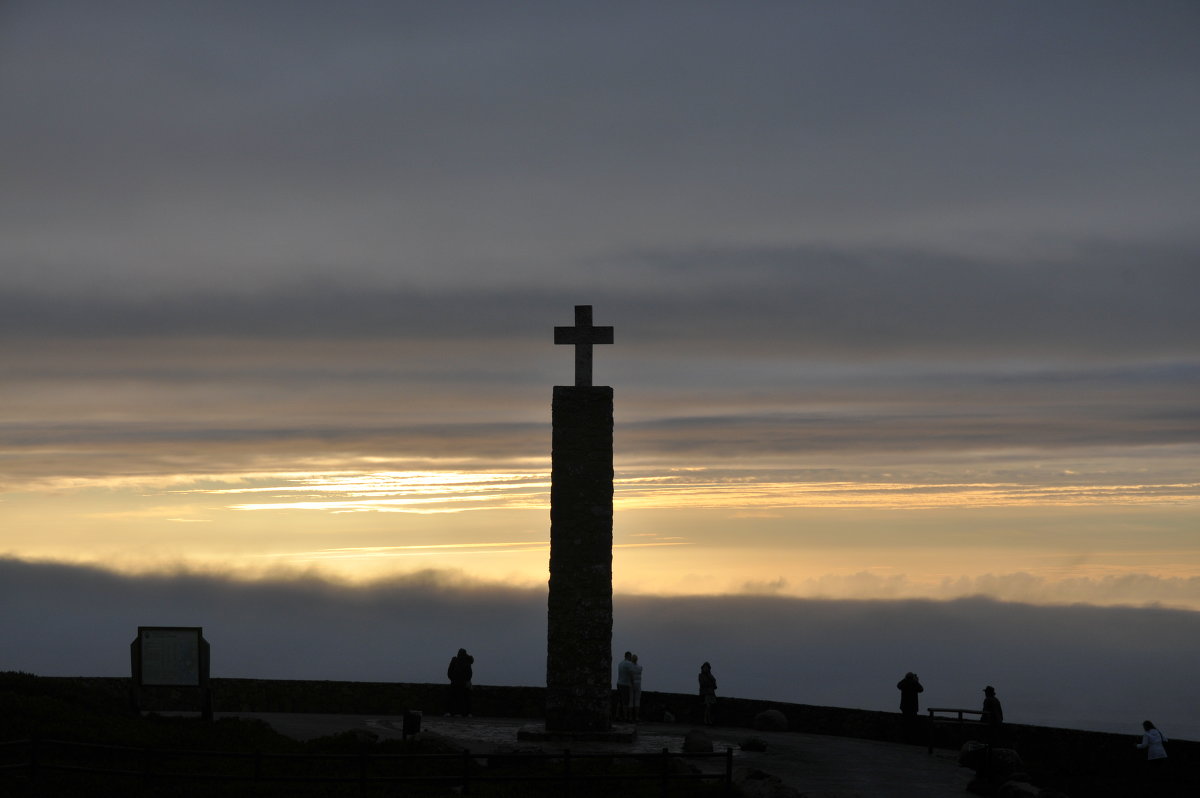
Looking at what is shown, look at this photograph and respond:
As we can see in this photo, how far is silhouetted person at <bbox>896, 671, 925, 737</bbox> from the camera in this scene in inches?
1177

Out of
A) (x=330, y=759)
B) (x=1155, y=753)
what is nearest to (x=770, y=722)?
(x=1155, y=753)

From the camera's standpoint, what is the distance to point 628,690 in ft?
105

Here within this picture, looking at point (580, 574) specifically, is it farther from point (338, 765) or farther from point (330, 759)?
point (330, 759)

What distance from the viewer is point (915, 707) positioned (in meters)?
30.3

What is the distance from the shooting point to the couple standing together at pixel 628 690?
105ft

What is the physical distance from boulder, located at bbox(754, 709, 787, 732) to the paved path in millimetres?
286

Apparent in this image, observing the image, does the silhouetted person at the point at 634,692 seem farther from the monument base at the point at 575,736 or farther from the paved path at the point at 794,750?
the monument base at the point at 575,736

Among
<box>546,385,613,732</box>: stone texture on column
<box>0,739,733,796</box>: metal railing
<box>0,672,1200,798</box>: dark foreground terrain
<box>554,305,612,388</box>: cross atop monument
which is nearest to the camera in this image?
<box>0,672,1200,798</box>: dark foreground terrain

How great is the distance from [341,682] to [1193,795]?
66.1ft

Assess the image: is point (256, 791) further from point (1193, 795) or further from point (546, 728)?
point (1193, 795)

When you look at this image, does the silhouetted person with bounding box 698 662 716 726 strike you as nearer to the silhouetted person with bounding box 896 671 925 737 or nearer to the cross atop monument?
the silhouetted person with bounding box 896 671 925 737

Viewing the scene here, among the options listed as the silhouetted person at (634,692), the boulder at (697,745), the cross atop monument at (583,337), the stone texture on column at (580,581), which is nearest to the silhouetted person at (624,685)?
the silhouetted person at (634,692)

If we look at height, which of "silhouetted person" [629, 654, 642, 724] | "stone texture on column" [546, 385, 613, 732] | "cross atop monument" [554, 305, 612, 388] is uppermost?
"cross atop monument" [554, 305, 612, 388]

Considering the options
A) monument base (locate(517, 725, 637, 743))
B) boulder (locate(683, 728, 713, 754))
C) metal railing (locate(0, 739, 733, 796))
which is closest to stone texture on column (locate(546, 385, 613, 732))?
monument base (locate(517, 725, 637, 743))
